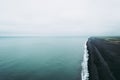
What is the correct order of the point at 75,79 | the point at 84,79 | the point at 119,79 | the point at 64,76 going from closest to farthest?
the point at 119,79
the point at 84,79
the point at 75,79
the point at 64,76

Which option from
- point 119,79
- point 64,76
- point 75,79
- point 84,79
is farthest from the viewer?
point 64,76

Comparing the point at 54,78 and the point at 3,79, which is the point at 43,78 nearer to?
the point at 54,78

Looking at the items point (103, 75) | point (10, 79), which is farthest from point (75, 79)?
point (10, 79)

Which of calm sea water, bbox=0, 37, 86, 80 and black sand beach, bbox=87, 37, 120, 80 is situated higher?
black sand beach, bbox=87, 37, 120, 80

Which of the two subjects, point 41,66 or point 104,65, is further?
point 41,66

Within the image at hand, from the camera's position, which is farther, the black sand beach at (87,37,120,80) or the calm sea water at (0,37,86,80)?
the calm sea water at (0,37,86,80)

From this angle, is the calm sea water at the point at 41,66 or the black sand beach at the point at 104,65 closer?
the black sand beach at the point at 104,65

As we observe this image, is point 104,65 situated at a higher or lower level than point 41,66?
higher

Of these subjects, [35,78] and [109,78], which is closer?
[109,78]

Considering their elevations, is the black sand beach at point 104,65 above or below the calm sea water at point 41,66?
above

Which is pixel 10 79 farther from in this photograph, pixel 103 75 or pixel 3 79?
pixel 103 75
